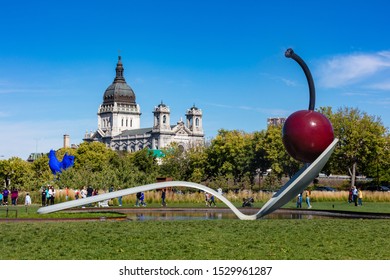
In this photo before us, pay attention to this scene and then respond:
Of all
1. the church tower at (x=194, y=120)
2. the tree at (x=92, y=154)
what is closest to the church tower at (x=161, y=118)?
the church tower at (x=194, y=120)

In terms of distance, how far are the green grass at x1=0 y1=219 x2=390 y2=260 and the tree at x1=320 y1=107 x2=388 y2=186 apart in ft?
135

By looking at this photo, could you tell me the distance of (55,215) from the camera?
85.2 ft

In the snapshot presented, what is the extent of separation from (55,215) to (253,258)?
1394 cm

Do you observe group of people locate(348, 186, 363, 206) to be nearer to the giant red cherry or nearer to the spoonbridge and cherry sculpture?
the spoonbridge and cherry sculpture

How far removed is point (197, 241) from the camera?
16312 millimetres

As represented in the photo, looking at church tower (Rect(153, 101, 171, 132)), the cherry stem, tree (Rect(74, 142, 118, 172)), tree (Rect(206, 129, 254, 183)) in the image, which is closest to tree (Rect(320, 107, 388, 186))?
tree (Rect(206, 129, 254, 183))

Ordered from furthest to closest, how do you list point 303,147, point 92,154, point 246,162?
point 92,154 < point 246,162 < point 303,147

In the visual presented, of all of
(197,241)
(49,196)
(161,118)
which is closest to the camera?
(197,241)

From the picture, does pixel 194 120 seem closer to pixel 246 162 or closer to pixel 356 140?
pixel 246 162

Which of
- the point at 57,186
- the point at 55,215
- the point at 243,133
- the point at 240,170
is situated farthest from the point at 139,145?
the point at 55,215

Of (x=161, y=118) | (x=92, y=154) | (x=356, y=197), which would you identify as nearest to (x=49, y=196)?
(x=356, y=197)

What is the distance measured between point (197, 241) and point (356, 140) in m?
48.0

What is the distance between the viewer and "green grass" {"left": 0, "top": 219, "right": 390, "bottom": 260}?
553 inches
